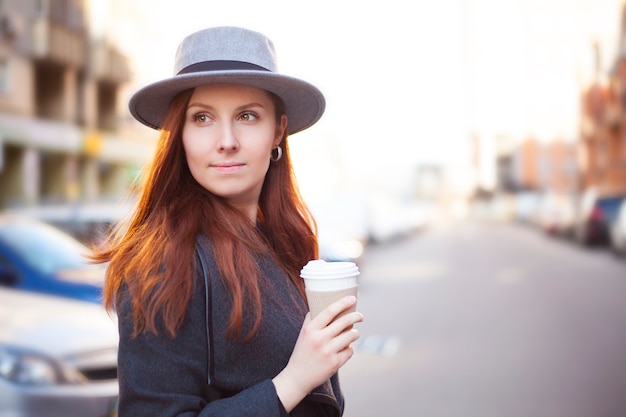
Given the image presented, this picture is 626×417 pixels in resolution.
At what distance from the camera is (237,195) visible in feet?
5.83

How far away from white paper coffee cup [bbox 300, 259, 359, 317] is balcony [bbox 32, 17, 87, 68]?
83.5 ft

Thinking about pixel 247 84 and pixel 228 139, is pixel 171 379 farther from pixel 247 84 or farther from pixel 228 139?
pixel 247 84

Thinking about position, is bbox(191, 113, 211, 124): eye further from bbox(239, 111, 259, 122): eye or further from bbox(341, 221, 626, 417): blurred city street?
bbox(341, 221, 626, 417): blurred city street

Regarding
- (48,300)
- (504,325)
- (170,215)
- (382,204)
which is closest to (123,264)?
(170,215)

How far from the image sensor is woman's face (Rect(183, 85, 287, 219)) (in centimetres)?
168

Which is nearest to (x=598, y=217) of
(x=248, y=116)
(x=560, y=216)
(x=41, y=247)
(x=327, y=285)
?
(x=560, y=216)

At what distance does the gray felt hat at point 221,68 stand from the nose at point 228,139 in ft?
0.38

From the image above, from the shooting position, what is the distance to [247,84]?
5.55ft

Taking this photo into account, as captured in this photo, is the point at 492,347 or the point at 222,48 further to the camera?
the point at 492,347

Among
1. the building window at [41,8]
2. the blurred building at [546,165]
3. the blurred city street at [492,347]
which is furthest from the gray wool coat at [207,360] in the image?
the blurred building at [546,165]

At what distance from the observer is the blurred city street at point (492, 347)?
543 cm

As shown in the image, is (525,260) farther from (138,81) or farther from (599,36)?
(599,36)

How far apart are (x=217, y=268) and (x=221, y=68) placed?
515 millimetres

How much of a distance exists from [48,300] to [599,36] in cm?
5413
